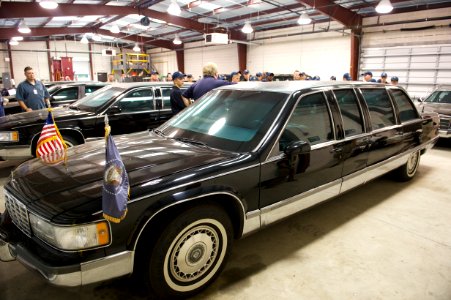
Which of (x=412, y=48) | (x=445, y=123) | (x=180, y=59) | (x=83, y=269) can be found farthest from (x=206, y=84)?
(x=180, y=59)

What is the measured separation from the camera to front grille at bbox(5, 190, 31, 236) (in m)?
2.02

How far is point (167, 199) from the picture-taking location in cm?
199

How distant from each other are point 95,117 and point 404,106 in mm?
4936

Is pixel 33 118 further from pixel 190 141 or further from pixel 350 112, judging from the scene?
pixel 350 112

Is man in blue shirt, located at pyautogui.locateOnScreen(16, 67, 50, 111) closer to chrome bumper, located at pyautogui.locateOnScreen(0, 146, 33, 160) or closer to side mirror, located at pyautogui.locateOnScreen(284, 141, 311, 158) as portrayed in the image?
chrome bumper, located at pyautogui.locateOnScreen(0, 146, 33, 160)

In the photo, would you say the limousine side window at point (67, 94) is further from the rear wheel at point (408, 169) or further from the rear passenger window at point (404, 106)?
the rear wheel at point (408, 169)

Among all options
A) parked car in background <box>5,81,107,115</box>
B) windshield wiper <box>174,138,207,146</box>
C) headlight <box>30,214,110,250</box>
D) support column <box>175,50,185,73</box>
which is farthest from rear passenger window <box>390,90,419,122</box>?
support column <box>175,50,185,73</box>

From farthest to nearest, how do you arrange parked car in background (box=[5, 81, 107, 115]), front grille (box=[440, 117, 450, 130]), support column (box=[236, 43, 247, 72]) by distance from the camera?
support column (box=[236, 43, 247, 72]), parked car in background (box=[5, 81, 107, 115]), front grille (box=[440, 117, 450, 130])

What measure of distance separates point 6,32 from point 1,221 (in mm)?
20644

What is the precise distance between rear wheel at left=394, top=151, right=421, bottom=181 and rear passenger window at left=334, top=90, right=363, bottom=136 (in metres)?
1.77

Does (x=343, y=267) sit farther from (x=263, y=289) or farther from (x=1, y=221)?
(x=1, y=221)

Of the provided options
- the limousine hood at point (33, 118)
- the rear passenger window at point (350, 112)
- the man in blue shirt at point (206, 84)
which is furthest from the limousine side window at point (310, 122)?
the limousine hood at point (33, 118)

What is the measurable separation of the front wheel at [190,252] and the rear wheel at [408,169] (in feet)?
11.9

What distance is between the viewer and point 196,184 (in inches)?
83.5
